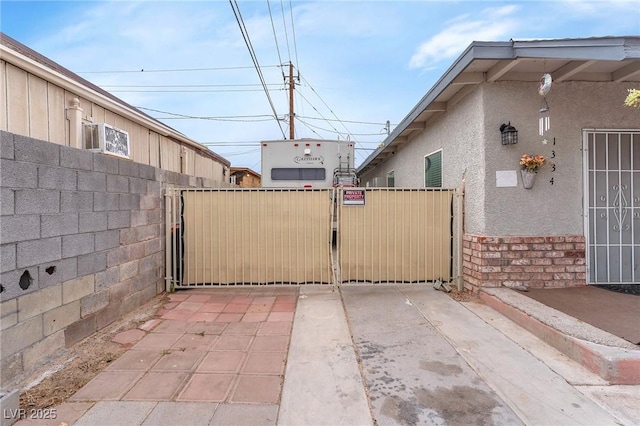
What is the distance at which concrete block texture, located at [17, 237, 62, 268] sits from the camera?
2900 millimetres

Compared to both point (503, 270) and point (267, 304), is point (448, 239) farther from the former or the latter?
point (267, 304)

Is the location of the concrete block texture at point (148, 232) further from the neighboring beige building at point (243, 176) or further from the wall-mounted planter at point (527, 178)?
the neighboring beige building at point (243, 176)

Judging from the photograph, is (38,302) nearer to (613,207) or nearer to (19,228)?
(19,228)

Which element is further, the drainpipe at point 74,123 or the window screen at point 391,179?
the window screen at point 391,179

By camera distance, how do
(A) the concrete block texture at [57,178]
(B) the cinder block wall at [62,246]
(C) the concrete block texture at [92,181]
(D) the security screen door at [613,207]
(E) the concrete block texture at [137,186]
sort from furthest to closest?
(D) the security screen door at [613,207] → (E) the concrete block texture at [137,186] → (C) the concrete block texture at [92,181] → (A) the concrete block texture at [57,178] → (B) the cinder block wall at [62,246]

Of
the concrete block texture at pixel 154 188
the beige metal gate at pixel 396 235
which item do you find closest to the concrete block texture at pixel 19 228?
the concrete block texture at pixel 154 188

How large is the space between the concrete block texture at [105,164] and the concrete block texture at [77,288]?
3.93 ft

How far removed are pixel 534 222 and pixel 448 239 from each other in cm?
126

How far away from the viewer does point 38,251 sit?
121 inches

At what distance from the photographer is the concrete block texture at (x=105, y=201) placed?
3.90 metres

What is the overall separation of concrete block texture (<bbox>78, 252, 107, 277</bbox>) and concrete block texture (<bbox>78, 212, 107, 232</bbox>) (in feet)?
0.92

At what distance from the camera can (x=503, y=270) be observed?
505cm

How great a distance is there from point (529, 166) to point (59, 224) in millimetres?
5628

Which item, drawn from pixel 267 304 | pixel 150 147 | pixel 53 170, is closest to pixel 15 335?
pixel 53 170
